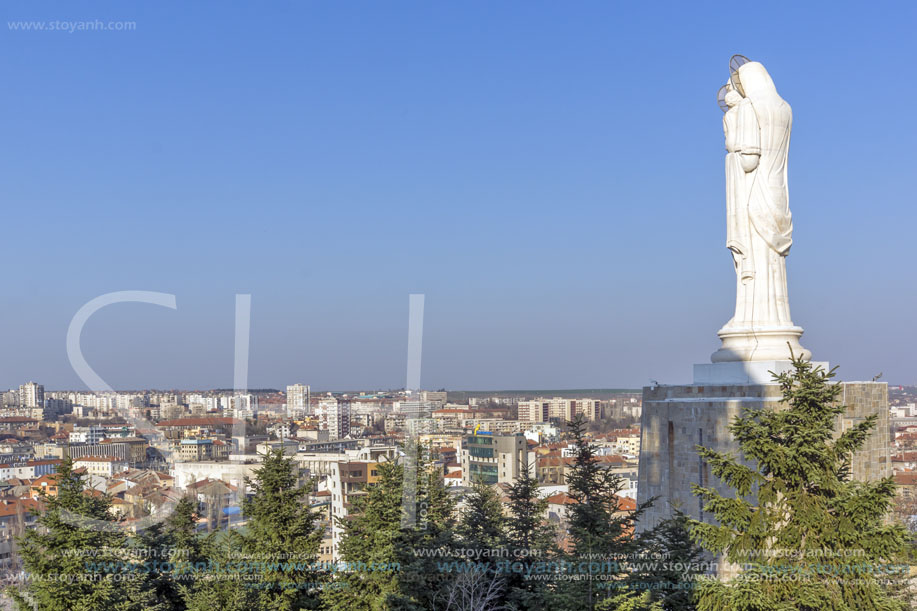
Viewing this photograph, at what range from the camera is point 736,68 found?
11266mm

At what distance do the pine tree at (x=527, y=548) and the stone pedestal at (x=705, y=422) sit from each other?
1.73 meters

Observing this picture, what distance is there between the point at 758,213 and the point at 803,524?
214 inches

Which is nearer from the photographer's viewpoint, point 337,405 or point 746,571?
point 746,571

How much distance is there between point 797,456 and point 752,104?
6.07m

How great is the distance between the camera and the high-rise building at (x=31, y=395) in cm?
5816

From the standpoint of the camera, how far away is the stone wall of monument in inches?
395

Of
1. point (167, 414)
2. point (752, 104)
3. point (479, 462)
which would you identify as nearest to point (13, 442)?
point (167, 414)

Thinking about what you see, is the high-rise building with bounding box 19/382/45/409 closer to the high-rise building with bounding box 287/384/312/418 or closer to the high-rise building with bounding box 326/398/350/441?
the high-rise building with bounding box 287/384/312/418

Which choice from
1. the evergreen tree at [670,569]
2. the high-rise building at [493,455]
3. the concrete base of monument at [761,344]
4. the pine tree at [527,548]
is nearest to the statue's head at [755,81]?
the concrete base of monument at [761,344]

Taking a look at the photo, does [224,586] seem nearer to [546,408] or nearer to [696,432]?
[696,432]

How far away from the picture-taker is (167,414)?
49.6 metres

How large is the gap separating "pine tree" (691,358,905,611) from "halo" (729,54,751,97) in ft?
18.4

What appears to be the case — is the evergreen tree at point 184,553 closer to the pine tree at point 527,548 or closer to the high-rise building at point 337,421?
the pine tree at point 527,548

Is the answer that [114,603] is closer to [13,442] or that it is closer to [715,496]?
[715,496]
